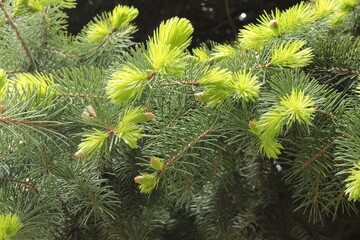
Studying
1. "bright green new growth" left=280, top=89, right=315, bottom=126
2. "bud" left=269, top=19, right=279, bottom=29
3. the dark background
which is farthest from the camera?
the dark background

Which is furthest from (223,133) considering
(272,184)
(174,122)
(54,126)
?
(272,184)

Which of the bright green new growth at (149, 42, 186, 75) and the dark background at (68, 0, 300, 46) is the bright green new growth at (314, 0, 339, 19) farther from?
the dark background at (68, 0, 300, 46)

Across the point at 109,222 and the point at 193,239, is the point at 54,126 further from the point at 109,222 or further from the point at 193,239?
the point at 193,239

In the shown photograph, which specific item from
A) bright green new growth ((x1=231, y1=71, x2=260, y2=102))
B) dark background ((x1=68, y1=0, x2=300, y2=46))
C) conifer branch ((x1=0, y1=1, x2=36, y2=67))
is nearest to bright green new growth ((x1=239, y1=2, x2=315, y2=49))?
bright green new growth ((x1=231, y1=71, x2=260, y2=102))

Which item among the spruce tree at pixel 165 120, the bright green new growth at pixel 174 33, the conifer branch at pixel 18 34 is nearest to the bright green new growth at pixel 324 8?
the spruce tree at pixel 165 120

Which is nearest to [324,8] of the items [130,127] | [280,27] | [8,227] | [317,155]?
[280,27]

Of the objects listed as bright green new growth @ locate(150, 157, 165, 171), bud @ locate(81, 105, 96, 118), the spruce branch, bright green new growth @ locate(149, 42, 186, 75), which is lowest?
bright green new growth @ locate(150, 157, 165, 171)

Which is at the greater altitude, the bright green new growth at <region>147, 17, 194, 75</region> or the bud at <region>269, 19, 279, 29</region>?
the bud at <region>269, 19, 279, 29</region>

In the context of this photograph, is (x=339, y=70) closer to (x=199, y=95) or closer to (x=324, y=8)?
(x=324, y=8)
